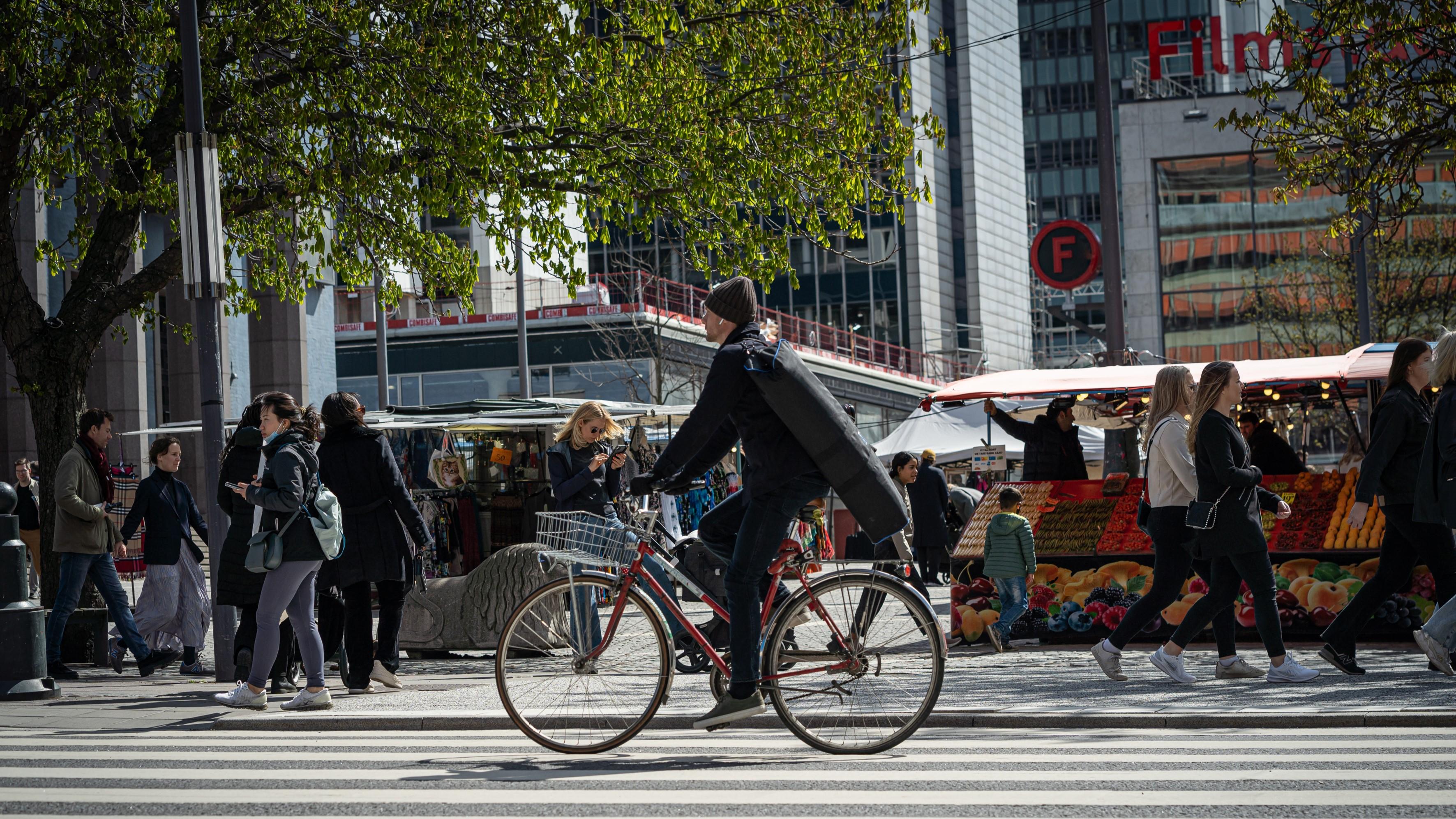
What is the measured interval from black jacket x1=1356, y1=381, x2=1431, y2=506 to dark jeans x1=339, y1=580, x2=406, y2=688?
5718 millimetres

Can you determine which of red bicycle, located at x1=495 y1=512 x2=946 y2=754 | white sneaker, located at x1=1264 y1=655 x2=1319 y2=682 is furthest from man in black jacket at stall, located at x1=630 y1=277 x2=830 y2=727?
white sneaker, located at x1=1264 y1=655 x2=1319 y2=682

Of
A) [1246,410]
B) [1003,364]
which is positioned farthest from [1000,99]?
[1246,410]

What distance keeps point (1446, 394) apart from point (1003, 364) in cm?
7231

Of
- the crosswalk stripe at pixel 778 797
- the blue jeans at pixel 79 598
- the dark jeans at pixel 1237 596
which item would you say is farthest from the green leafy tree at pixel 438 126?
the crosswalk stripe at pixel 778 797

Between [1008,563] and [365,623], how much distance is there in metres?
4.93

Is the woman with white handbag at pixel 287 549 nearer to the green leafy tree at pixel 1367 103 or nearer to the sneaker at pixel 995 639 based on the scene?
the sneaker at pixel 995 639

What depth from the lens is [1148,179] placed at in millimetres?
48375

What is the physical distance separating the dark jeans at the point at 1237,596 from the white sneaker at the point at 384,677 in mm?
4739

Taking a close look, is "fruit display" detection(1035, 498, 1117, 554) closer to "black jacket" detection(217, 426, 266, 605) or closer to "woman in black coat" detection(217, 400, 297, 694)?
"woman in black coat" detection(217, 400, 297, 694)

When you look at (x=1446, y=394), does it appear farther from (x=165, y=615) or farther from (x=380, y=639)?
(x=165, y=615)

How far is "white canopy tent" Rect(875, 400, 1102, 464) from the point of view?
25.6 m

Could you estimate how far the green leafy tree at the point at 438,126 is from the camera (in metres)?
12.5

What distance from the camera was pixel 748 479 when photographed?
6551 millimetres

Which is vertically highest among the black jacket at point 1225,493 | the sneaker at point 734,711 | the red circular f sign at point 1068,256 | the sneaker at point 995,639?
the red circular f sign at point 1068,256
